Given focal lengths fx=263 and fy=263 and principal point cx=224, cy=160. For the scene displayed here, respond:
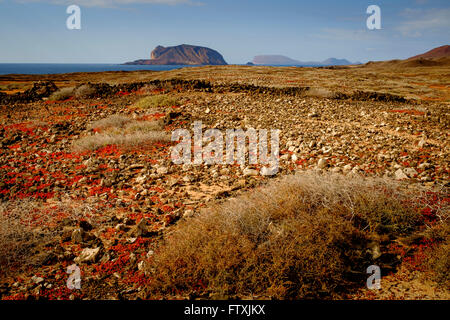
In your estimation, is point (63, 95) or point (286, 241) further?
point (63, 95)

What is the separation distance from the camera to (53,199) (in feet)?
15.5

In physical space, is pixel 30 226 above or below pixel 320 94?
below

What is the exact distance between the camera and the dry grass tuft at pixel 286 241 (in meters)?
2.68

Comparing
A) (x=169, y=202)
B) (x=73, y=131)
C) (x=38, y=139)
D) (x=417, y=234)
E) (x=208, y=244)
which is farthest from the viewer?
(x=73, y=131)

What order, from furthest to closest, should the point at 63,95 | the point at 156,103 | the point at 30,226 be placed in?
the point at 63,95 → the point at 156,103 → the point at 30,226

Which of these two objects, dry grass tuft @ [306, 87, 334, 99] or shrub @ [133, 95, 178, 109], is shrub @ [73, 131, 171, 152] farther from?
dry grass tuft @ [306, 87, 334, 99]

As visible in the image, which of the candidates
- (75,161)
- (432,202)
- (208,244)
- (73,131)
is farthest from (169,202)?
(73,131)

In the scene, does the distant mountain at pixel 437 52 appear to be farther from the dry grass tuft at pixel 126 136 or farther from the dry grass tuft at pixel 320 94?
the dry grass tuft at pixel 126 136

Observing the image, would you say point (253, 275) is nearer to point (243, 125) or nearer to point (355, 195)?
point (355, 195)

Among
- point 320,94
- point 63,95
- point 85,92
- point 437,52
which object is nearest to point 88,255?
point 320,94

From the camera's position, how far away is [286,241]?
296cm

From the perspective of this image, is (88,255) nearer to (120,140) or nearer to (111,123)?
(120,140)
